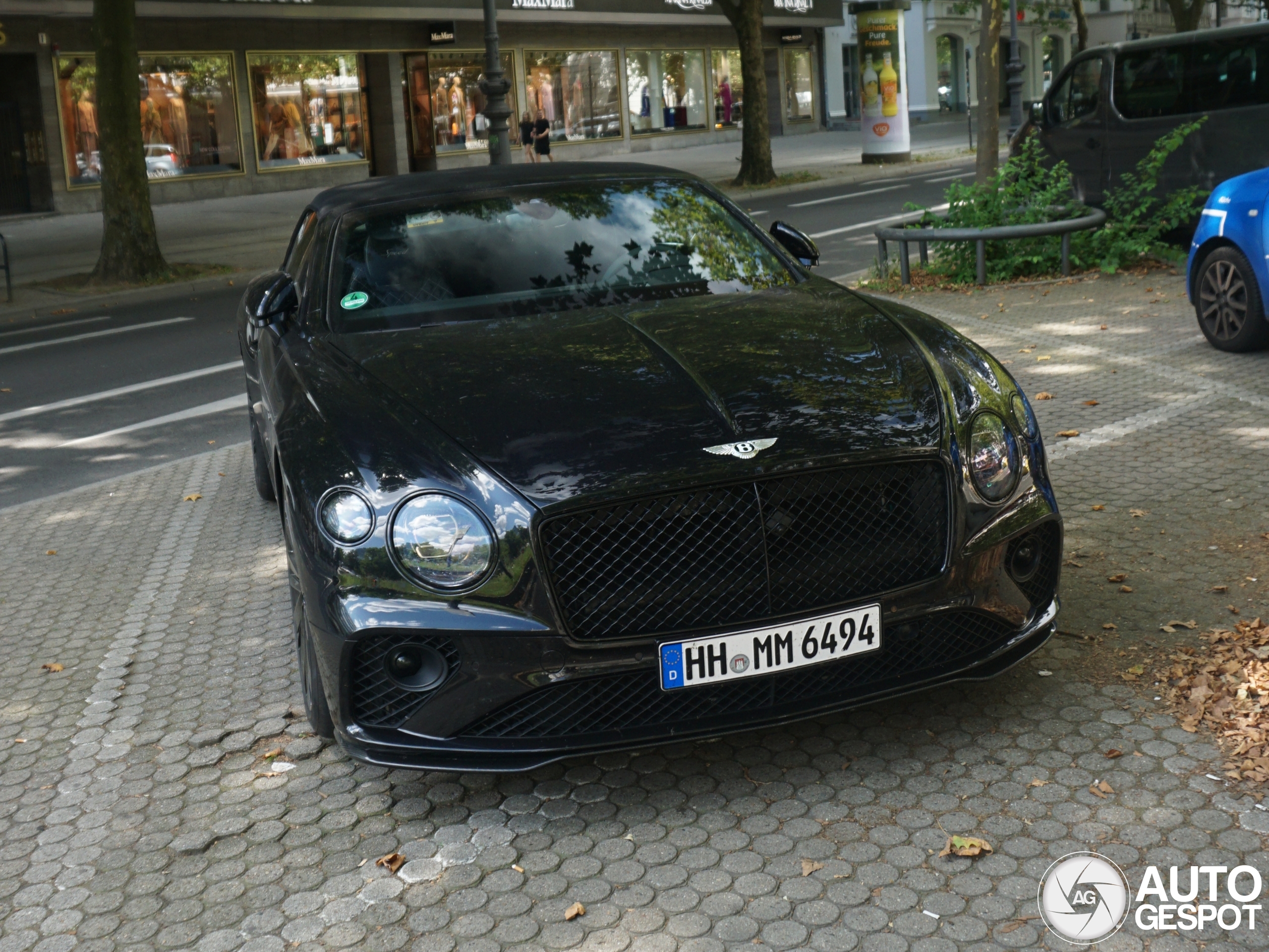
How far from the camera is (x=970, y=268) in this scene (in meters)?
12.5

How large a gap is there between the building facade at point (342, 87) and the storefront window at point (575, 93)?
5 cm

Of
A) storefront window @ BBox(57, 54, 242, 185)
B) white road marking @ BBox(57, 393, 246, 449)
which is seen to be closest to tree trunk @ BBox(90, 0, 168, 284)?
white road marking @ BBox(57, 393, 246, 449)

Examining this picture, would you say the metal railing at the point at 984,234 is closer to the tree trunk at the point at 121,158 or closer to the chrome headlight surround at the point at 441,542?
the chrome headlight surround at the point at 441,542

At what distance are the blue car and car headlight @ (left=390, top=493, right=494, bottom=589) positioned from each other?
633 cm

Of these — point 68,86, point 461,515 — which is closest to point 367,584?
point 461,515

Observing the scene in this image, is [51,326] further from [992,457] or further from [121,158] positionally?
[992,457]

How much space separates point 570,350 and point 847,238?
14326 mm

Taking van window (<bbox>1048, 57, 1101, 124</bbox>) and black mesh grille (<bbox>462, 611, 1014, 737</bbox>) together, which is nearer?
black mesh grille (<bbox>462, 611, 1014, 737</bbox>)

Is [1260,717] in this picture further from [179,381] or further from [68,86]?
[68,86]

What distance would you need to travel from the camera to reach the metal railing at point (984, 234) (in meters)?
11.7

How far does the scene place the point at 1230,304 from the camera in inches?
335

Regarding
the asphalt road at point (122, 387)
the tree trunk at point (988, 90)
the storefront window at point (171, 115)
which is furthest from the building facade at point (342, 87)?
the tree trunk at point (988, 90)

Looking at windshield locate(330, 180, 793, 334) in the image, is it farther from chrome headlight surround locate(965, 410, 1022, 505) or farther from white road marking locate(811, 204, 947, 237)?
white road marking locate(811, 204, 947, 237)

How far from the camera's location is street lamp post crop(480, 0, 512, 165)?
814 inches
